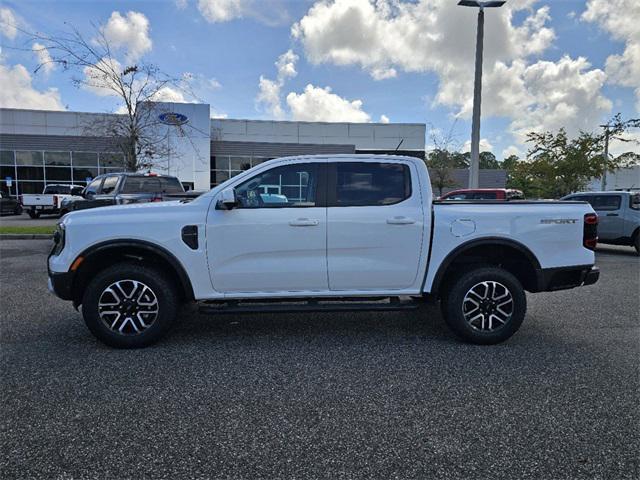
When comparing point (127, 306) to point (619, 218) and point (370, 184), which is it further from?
point (619, 218)

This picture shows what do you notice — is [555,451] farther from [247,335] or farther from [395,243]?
[247,335]

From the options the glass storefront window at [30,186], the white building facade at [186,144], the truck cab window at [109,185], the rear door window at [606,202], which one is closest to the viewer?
the truck cab window at [109,185]

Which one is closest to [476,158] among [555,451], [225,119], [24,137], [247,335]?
[247,335]

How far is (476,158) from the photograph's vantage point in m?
15.8

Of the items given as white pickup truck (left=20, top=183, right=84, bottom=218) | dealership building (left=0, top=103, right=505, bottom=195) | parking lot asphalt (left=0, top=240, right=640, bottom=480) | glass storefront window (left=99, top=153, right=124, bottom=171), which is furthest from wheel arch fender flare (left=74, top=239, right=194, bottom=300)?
glass storefront window (left=99, top=153, right=124, bottom=171)

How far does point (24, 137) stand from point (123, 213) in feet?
109

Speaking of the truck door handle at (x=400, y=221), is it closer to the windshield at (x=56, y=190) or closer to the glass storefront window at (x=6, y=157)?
the windshield at (x=56, y=190)

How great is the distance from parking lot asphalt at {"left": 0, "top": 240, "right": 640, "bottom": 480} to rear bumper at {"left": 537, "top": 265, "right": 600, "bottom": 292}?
1.99 feet

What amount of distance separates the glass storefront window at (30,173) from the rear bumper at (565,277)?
34945 millimetres

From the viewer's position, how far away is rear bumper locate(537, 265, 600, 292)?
4371 mm

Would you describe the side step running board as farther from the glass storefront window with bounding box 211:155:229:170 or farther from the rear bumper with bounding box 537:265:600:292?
the glass storefront window with bounding box 211:155:229:170

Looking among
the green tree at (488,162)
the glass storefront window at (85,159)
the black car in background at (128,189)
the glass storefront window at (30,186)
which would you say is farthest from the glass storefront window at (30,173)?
the green tree at (488,162)

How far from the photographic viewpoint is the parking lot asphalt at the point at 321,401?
A: 2441mm

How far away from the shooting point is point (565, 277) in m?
4.43
